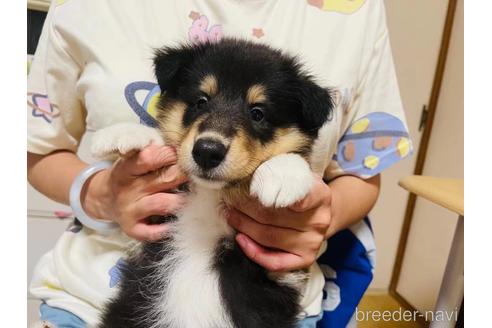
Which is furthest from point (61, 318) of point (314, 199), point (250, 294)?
point (314, 199)

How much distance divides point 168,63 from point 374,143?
26.4 inches

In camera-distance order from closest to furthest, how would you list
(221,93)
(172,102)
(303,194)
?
(303,194), (221,93), (172,102)

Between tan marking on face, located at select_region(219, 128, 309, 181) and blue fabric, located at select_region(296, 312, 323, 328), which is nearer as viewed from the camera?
tan marking on face, located at select_region(219, 128, 309, 181)

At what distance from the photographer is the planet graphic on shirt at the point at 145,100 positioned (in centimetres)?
133

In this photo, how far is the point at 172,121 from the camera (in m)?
1.30

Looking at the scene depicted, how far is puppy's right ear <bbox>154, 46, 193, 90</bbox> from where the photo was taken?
1.25 m

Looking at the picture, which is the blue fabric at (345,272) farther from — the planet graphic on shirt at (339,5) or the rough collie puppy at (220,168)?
the planet graphic on shirt at (339,5)

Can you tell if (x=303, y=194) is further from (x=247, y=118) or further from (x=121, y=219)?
(x=121, y=219)

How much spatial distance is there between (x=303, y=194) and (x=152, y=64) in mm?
577

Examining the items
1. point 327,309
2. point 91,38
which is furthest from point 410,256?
point 91,38

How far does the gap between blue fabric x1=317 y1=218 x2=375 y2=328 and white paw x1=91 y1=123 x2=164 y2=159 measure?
0.70m

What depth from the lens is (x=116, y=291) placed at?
4.04ft

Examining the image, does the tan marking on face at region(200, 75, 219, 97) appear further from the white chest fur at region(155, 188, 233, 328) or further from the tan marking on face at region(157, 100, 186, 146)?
the white chest fur at region(155, 188, 233, 328)

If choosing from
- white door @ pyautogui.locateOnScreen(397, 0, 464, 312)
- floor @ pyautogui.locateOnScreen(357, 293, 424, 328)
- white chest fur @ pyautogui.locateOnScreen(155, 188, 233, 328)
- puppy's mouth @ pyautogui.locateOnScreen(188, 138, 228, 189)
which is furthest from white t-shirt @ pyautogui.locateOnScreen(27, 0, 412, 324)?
white door @ pyautogui.locateOnScreen(397, 0, 464, 312)
